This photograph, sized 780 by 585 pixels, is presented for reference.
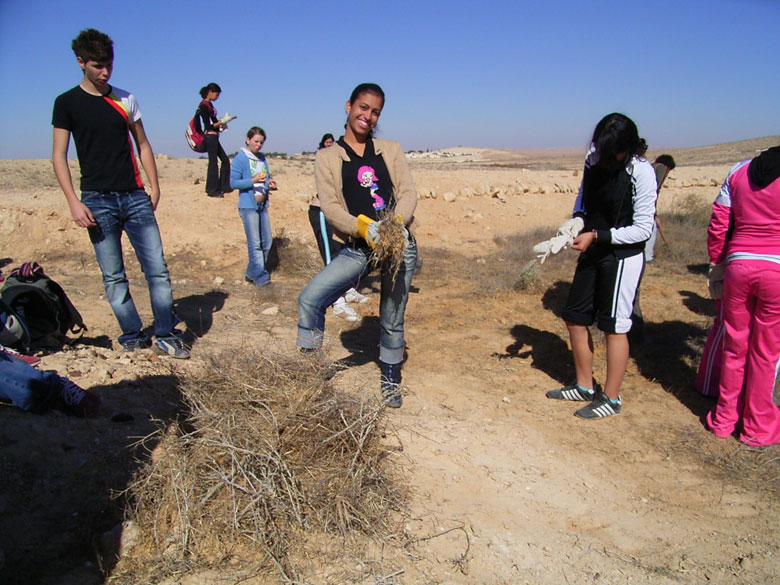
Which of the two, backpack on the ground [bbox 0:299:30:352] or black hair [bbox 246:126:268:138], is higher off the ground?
black hair [bbox 246:126:268:138]

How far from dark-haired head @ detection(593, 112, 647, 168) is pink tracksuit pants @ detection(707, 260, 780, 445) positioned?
1015 millimetres

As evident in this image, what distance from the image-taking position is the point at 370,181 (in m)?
3.37

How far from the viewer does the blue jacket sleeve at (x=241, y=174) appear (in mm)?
6387

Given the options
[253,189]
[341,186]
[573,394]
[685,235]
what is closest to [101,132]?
[341,186]

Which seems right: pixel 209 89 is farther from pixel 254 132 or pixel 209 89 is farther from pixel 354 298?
pixel 354 298

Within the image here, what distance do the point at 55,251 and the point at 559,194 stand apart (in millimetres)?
12494

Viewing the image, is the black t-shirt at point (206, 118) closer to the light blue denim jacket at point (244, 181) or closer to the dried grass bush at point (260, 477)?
the light blue denim jacket at point (244, 181)

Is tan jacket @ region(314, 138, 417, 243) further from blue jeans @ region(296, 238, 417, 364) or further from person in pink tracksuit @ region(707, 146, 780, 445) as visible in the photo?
person in pink tracksuit @ region(707, 146, 780, 445)

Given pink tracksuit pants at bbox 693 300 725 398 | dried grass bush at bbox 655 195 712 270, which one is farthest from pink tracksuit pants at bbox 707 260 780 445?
dried grass bush at bbox 655 195 712 270

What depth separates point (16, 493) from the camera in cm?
239

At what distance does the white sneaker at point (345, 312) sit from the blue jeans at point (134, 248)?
6.41 feet

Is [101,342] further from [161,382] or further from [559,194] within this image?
[559,194]

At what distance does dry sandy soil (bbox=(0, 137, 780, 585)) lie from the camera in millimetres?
2369

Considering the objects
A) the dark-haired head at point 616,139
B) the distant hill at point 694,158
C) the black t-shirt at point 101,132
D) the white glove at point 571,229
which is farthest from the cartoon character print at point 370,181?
the distant hill at point 694,158
